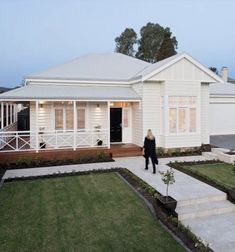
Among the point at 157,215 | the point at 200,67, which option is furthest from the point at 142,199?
the point at 200,67

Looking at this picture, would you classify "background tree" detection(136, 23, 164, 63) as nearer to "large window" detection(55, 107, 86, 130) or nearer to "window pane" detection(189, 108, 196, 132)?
"window pane" detection(189, 108, 196, 132)

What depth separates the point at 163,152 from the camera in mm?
14703

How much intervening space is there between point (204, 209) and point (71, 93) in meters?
9.77

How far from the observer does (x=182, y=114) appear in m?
15.1

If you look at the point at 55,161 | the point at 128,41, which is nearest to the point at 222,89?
the point at 55,161

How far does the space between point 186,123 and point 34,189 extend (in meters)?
9.54

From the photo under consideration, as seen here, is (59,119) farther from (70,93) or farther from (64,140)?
(70,93)

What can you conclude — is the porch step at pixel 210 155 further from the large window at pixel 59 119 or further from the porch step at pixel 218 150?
the large window at pixel 59 119

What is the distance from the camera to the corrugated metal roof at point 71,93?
1364 centimetres

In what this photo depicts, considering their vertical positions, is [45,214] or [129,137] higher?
[129,137]

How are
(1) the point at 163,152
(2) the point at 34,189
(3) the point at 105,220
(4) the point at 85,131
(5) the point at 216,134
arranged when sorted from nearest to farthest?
(3) the point at 105,220
(2) the point at 34,189
(1) the point at 163,152
(4) the point at 85,131
(5) the point at 216,134

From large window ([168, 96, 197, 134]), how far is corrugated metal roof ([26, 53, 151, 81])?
390cm

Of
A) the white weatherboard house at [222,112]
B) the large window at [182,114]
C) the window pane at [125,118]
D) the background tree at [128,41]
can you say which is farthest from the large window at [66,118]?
the background tree at [128,41]

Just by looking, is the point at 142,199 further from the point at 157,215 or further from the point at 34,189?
the point at 34,189
